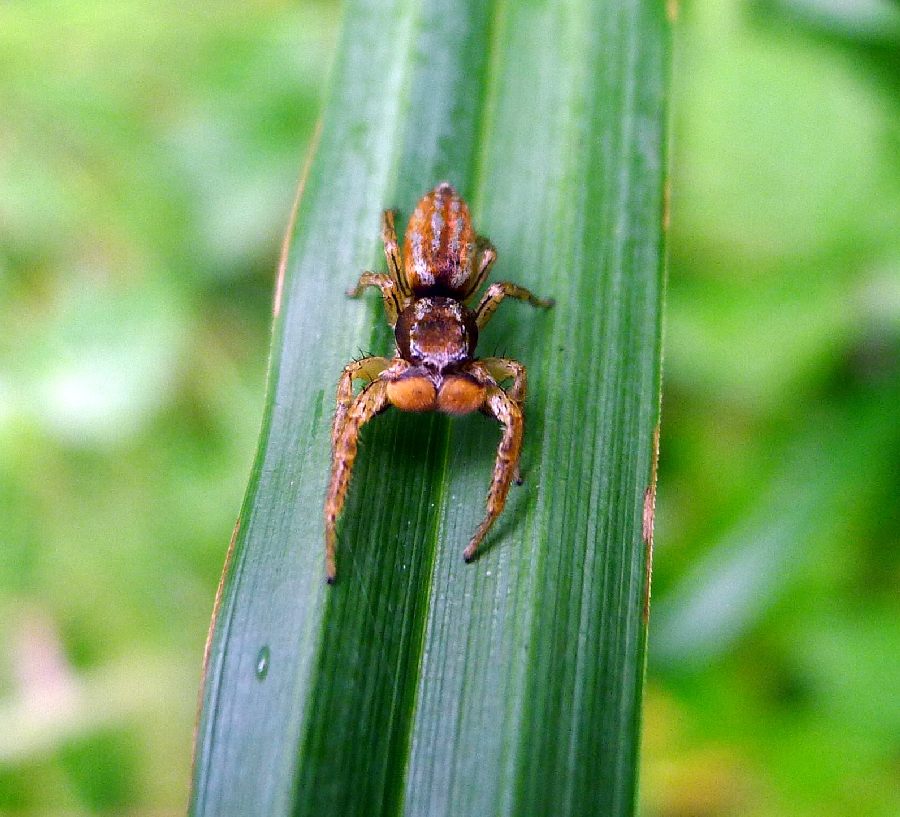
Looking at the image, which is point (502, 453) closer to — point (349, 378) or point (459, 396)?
point (459, 396)

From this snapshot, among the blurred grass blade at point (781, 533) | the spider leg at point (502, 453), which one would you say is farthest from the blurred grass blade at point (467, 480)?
the blurred grass blade at point (781, 533)

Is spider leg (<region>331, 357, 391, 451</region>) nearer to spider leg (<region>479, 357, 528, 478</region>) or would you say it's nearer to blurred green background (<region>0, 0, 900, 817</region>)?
spider leg (<region>479, 357, 528, 478</region>)

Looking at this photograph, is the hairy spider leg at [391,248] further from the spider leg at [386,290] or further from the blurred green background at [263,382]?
the blurred green background at [263,382]

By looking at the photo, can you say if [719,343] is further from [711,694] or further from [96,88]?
[96,88]

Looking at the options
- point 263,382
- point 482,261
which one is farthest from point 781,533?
point 263,382

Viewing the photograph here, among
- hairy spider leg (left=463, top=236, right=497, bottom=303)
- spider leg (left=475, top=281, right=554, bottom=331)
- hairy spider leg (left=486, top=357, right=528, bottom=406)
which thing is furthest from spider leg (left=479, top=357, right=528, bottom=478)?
hairy spider leg (left=463, top=236, right=497, bottom=303)
